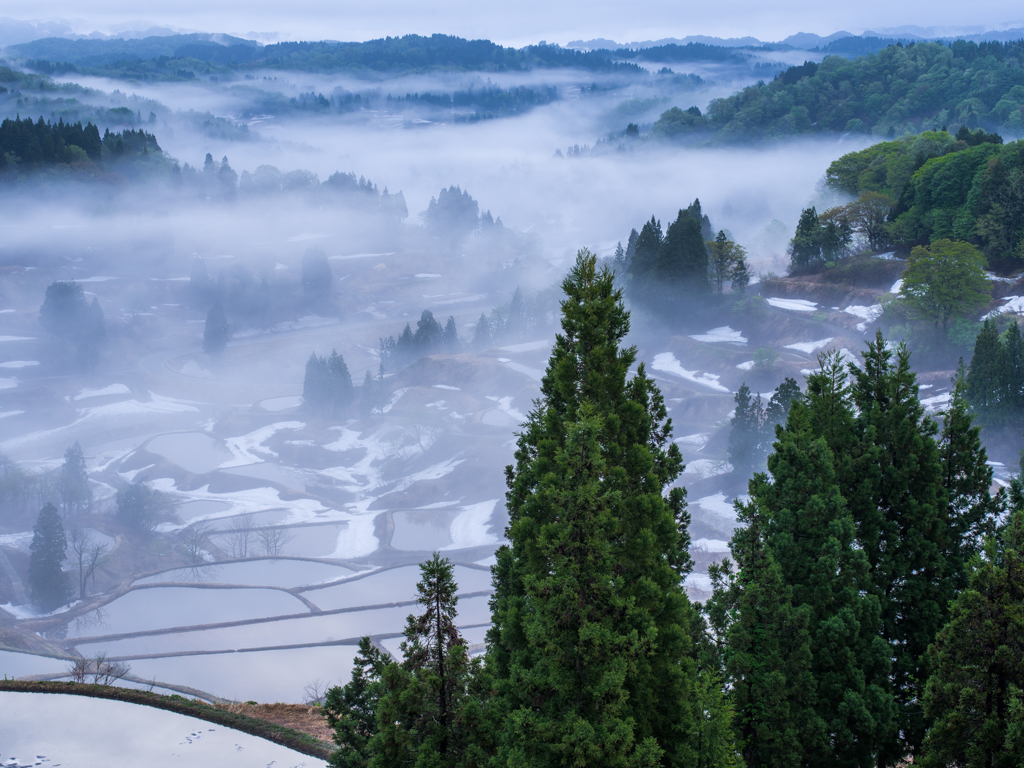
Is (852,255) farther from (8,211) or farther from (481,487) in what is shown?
(8,211)

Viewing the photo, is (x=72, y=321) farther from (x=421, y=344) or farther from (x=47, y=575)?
(x=47, y=575)

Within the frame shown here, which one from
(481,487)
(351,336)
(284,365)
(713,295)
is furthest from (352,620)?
(351,336)

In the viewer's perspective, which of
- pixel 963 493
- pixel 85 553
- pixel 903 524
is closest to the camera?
pixel 903 524

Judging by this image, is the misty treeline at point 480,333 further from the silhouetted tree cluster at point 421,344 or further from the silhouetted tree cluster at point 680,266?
the silhouetted tree cluster at point 680,266

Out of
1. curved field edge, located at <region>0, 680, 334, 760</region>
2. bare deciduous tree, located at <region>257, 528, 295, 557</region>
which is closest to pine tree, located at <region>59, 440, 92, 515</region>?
bare deciduous tree, located at <region>257, 528, 295, 557</region>

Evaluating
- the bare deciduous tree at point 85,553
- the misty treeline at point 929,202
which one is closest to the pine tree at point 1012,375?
the misty treeline at point 929,202

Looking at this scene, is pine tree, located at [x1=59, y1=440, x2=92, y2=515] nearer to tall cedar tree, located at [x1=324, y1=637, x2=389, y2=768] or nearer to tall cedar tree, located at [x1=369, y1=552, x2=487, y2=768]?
tall cedar tree, located at [x1=324, y1=637, x2=389, y2=768]

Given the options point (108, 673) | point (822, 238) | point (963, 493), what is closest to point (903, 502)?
point (963, 493)
